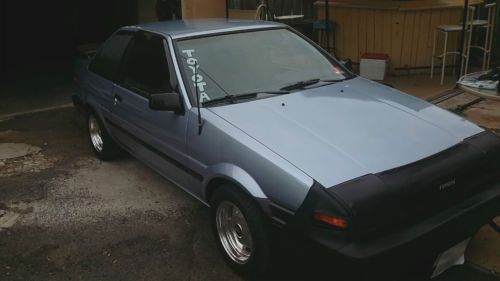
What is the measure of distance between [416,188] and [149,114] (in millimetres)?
2180

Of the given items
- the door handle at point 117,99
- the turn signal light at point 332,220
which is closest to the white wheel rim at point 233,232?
the turn signal light at point 332,220

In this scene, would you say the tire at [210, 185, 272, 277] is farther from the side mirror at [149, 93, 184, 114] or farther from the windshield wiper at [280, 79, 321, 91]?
the windshield wiper at [280, 79, 321, 91]

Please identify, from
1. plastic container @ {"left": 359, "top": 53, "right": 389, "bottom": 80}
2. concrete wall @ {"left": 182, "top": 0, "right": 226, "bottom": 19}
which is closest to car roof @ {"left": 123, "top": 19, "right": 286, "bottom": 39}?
concrete wall @ {"left": 182, "top": 0, "right": 226, "bottom": 19}

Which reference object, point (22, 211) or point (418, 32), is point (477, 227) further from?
point (418, 32)

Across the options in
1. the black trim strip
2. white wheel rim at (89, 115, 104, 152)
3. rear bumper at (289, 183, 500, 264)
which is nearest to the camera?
rear bumper at (289, 183, 500, 264)

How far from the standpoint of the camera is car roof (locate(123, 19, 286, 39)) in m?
3.96

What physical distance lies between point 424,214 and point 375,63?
5.16 m

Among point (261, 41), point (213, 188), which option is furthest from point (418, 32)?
point (213, 188)

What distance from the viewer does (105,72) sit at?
4863 millimetres

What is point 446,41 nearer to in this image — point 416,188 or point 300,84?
point 300,84

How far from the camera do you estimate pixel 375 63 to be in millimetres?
7496

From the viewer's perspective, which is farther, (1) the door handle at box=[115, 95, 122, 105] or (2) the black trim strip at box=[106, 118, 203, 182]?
(1) the door handle at box=[115, 95, 122, 105]

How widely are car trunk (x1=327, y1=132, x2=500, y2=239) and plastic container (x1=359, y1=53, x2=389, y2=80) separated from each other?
4.62 meters

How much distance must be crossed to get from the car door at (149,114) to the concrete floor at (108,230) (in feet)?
1.32
